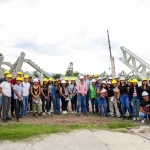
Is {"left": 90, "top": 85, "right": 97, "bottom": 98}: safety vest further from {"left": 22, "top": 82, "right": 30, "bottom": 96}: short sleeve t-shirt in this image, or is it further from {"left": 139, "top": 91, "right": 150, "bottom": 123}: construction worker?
{"left": 22, "top": 82, "right": 30, "bottom": 96}: short sleeve t-shirt

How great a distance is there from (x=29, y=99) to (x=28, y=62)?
402 inches

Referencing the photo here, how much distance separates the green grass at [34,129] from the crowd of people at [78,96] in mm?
1122

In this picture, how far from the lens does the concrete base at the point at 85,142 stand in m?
6.72

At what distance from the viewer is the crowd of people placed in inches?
398

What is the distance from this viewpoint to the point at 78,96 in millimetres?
11922

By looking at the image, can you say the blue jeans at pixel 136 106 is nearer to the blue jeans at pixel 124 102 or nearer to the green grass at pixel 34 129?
the blue jeans at pixel 124 102

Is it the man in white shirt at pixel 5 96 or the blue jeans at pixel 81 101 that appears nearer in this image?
the man in white shirt at pixel 5 96

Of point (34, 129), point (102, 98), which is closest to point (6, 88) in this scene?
point (34, 129)

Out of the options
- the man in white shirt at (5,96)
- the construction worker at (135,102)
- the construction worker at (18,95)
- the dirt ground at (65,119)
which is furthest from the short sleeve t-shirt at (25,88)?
the construction worker at (135,102)

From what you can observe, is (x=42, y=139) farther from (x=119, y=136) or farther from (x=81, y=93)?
(x=81, y=93)

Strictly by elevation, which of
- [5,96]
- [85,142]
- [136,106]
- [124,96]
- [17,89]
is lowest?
[85,142]

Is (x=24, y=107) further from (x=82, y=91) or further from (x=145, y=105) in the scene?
(x=145, y=105)

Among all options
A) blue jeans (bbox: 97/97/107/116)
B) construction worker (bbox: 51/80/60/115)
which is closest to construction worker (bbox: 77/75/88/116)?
blue jeans (bbox: 97/97/107/116)

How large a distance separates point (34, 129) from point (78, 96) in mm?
3983
